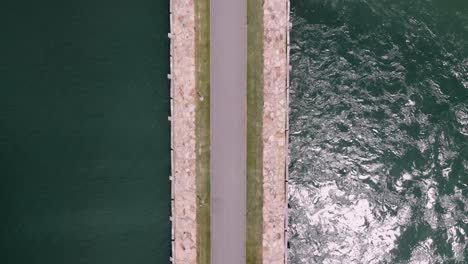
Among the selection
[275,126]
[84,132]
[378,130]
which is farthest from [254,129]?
[84,132]

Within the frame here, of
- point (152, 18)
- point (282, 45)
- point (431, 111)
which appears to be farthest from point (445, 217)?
point (152, 18)

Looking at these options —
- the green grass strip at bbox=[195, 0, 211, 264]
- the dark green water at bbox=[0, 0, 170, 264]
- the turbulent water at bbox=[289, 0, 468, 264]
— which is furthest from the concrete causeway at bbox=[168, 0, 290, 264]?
the turbulent water at bbox=[289, 0, 468, 264]

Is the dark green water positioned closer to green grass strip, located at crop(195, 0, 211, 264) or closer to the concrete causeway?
the concrete causeway

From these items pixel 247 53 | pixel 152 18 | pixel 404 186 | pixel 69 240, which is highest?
pixel 152 18

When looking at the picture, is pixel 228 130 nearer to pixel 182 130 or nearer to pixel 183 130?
pixel 183 130

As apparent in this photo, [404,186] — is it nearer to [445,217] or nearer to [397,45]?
[445,217]
